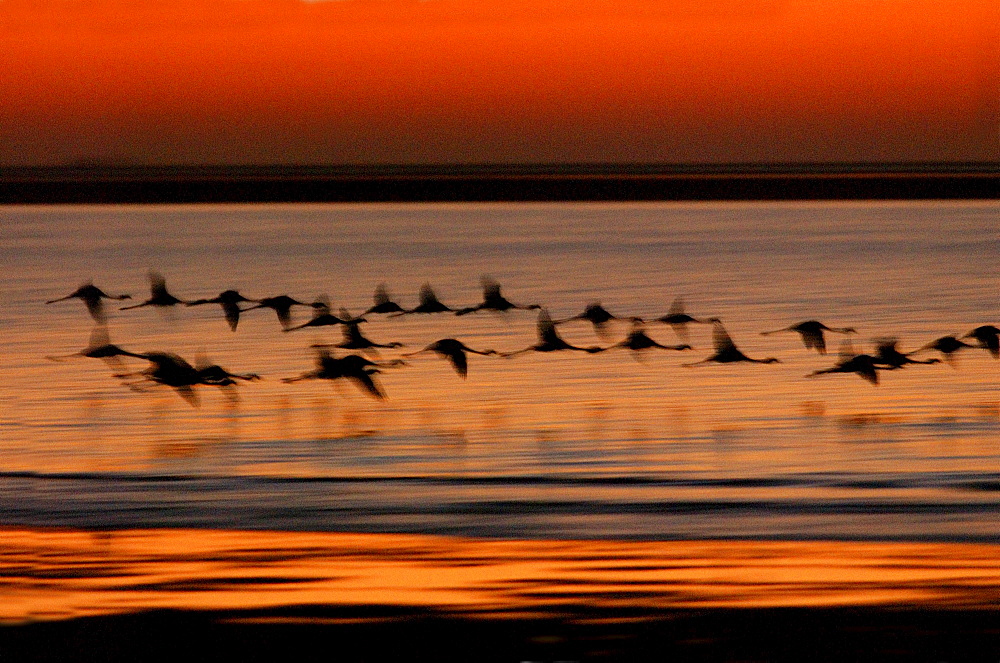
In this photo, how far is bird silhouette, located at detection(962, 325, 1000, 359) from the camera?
57.5 feet

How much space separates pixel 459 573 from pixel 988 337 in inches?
449

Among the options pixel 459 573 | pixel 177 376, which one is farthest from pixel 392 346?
pixel 459 573

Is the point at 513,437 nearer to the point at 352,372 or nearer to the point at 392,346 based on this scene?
the point at 352,372

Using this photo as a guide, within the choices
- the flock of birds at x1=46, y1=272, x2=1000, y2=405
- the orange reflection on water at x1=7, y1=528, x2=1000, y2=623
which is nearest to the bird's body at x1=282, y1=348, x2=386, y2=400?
the flock of birds at x1=46, y1=272, x2=1000, y2=405

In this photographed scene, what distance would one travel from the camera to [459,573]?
7523mm

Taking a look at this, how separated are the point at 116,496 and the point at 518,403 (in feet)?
21.3

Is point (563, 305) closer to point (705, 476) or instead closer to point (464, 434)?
point (464, 434)

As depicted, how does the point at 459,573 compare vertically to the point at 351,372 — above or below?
below

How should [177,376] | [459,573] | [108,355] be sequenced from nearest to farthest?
[459,573], [177,376], [108,355]

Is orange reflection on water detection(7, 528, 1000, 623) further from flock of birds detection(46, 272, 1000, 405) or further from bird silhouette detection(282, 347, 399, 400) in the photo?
flock of birds detection(46, 272, 1000, 405)

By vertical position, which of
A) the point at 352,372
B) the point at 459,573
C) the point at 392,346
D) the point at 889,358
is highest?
the point at 392,346

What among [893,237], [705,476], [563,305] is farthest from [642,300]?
[893,237]

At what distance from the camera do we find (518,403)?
51.8 ft

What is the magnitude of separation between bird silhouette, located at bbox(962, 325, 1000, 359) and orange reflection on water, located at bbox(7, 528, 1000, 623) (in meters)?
9.80
